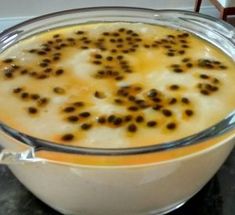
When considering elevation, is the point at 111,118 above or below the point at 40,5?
above

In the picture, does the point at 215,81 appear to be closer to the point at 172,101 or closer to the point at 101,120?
the point at 172,101

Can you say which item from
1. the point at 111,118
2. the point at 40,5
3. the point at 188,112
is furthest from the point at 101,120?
the point at 40,5

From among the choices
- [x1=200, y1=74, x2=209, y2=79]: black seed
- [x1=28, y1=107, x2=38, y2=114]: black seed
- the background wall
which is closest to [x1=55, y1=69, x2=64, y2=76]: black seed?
[x1=28, y1=107, x2=38, y2=114]: black seed

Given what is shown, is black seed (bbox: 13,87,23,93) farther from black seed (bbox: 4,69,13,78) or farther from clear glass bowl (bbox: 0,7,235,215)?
clear glass bowl (bbox: 0,7,235,215)

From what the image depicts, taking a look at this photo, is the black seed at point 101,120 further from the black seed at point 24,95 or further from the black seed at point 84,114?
the black seed at point 24,95

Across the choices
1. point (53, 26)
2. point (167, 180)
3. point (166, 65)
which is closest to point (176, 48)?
point (166, 65)

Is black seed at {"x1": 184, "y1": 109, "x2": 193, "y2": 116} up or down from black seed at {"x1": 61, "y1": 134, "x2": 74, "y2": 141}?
up

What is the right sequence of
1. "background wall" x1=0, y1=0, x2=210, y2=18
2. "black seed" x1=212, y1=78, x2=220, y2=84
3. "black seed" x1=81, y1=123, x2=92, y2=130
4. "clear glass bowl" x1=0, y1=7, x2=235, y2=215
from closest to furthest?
"clear glass bowl" x1=0, y1=7, x2=235, y2=215 < "black seed" x1=81, y1=123, x2=92, y2=130 < "black seed" x1=212, y1=78, x2=220, y2=84 < "background wall" x1=0, y1=0, x2=210, y2=18
